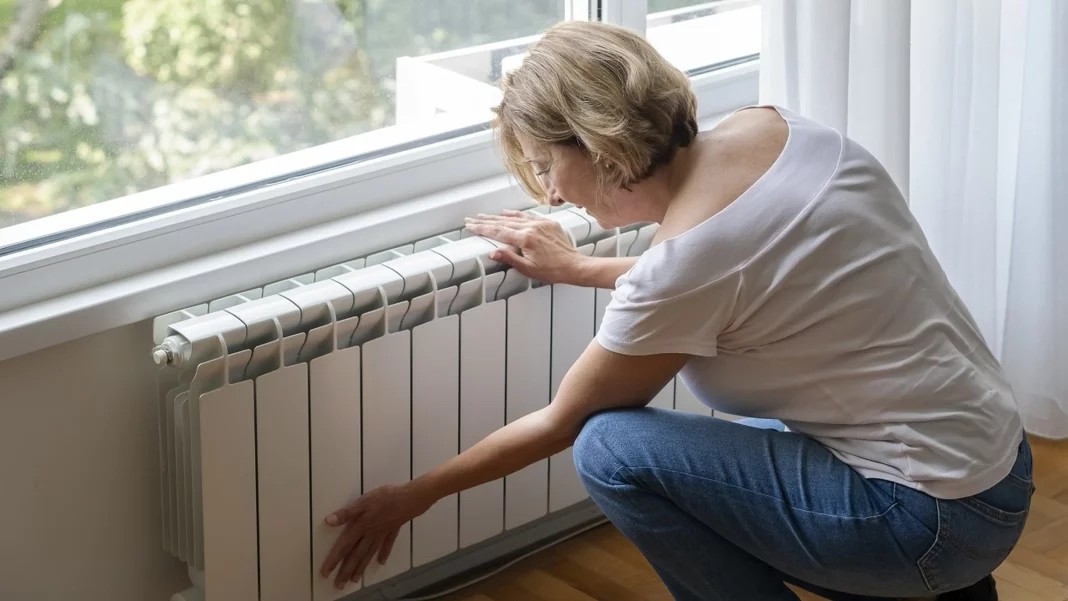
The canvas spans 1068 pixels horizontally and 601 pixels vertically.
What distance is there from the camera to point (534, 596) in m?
2.03

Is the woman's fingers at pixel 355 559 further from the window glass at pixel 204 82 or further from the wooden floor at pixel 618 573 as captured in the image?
the window glass at pixel 204 82

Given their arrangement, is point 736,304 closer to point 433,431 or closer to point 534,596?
point 433,431

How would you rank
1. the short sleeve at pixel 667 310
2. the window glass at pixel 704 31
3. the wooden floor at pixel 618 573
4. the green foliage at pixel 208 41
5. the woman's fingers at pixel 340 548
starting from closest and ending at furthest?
the short sleeve at pixel 667 310, the green foliage at pixel 208 41, the woman's fingers at pixel 340 548, the wooden floor at pixel 618 573, the window glass at pixel 704 31

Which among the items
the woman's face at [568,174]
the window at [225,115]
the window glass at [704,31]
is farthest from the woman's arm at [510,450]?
the window glass at [704,31]

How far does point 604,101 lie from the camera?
4.82 feet

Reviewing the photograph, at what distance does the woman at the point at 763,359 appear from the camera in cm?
145

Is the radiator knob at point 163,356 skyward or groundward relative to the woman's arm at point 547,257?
groundward

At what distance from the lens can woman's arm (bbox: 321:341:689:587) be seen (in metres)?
1.53

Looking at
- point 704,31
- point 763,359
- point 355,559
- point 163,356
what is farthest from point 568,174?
point 704,31

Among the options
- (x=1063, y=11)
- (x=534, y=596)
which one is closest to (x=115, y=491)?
(x=534, y=596)

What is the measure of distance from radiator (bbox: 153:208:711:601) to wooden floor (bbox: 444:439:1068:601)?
12 cm

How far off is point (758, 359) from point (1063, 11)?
4.07 feet

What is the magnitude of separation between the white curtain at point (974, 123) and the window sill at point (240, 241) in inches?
21.5

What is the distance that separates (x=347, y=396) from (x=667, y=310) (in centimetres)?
50
